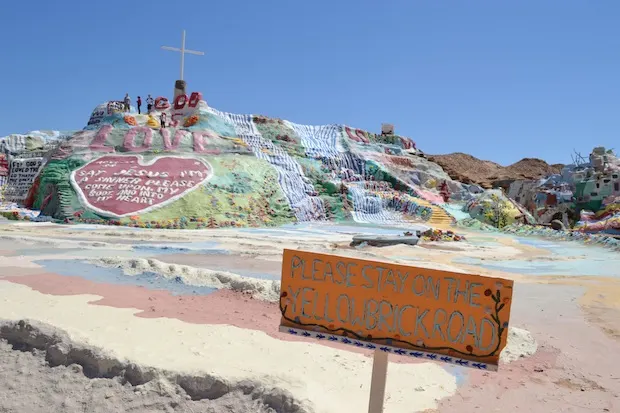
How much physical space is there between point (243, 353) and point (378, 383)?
2090 mm

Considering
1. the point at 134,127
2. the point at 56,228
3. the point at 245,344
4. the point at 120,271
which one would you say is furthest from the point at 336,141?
the point at 245,344

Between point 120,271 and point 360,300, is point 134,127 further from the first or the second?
point 360,300

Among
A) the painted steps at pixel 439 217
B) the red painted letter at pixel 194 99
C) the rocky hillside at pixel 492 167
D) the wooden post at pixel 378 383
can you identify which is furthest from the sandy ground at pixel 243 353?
the rocky hillside at pixel 492 167

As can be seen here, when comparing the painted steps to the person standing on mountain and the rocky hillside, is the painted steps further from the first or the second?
the rocky hillside

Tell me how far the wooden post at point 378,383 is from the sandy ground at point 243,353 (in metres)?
0.74

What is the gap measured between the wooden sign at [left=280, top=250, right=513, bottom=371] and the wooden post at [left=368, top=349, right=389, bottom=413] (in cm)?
6

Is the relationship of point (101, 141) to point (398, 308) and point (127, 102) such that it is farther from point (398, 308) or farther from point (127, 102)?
point (398, 308)

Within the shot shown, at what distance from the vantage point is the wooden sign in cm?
293

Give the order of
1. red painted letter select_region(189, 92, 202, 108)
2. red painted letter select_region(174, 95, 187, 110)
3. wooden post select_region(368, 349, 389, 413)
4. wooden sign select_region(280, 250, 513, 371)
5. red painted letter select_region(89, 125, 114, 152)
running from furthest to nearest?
1. red painted letter select_region(174, 95, 187, 110)
2. red painted letter select_region(189, 92, 202, 108)
3. red painted letter select_region(89, 125, 114, 152)
4. wooden post select_region(368, 349, 389, 413)
5. wooden sign select_region(280, 250, 513, 371)

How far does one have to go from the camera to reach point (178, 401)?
3.93m

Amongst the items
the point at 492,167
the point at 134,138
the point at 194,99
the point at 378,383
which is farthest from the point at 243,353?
the point at 492,167

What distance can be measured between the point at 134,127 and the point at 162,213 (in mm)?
8030

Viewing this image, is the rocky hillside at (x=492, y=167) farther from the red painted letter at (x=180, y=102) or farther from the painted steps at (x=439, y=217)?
Result: the red painted letter at (x=180, y=102)

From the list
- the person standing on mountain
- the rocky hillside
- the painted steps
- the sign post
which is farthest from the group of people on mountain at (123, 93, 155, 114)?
the rocky hillside
